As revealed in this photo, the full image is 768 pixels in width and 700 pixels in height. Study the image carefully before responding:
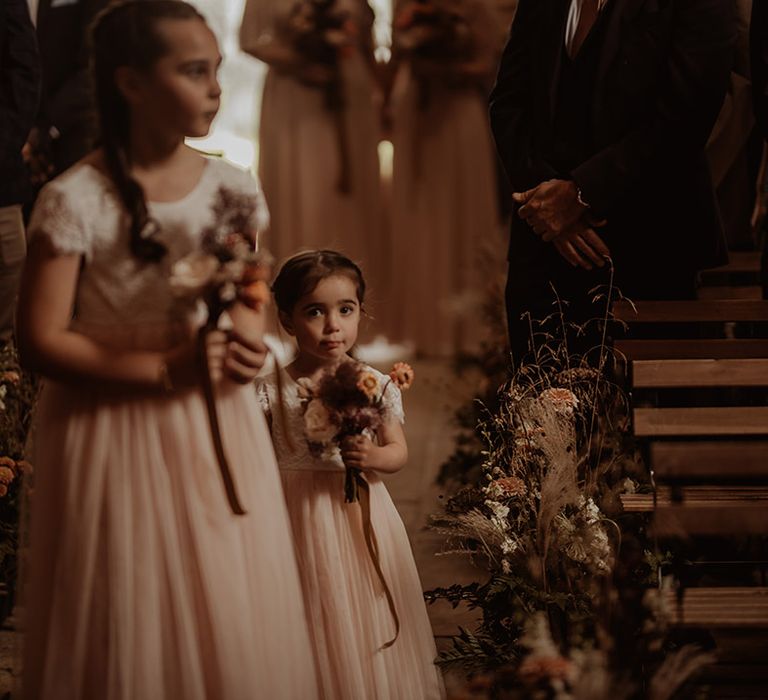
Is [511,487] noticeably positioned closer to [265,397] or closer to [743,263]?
[265,397]

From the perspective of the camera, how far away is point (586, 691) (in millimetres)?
2658

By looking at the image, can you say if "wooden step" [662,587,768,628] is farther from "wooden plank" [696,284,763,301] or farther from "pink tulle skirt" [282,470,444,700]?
"wooden plank" [696,284,763,301]

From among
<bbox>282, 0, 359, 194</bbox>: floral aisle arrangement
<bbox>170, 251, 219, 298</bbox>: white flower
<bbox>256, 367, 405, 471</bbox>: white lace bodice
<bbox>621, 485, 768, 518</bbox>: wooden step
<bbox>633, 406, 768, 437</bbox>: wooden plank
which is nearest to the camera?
<bbox>170, 251, 219, 298</bbox>: white flower

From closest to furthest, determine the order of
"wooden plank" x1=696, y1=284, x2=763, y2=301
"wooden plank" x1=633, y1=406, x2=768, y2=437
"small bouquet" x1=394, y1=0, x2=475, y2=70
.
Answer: "wooden plank" x1=633, y1=406, x2=768, y2=437 → "wooden plank" x1=696, y1=284, x2=763, y2=301 → "small bouquet" x1=394, y1=0, x2=475, y2=70

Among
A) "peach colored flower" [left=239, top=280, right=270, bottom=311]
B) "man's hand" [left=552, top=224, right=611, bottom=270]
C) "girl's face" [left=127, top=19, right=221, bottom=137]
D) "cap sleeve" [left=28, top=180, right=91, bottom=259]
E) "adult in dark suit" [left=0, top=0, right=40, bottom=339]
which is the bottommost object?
"peach colored flower" [left=239, top=280, right=270, bottom=311]

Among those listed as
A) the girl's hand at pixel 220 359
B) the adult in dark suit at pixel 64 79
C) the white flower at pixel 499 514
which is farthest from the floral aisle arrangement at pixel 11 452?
the girl's hand at pixel 220 359

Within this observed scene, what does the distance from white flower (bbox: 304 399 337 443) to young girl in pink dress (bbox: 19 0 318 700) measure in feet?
1.69

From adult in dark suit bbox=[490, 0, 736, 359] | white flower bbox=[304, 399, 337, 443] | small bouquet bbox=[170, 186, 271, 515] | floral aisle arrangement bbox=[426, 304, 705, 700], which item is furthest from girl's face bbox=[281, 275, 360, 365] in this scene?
adult in dark suit bbox=[490, 0, 736, 359]

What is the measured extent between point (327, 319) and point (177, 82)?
1.01 meters

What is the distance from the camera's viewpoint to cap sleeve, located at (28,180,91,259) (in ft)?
8.81

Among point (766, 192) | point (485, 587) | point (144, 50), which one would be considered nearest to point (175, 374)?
point (144, 50)

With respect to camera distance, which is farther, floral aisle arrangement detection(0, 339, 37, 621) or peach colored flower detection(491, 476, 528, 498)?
floral aisle arrangement detection(0, 339, 37, 621)

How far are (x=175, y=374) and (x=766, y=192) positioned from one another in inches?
110

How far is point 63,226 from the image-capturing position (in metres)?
2.69
